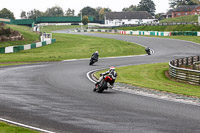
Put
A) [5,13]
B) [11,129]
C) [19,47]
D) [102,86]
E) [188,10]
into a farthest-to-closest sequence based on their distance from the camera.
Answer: [188,10], [5,13], [19,47], [102,86], [11,129]

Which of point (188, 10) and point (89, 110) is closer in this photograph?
point (89, 110)

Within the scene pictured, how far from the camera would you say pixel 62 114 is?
563 inches

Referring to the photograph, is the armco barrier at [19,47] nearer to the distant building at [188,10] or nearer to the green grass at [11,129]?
the green grass at [11,129]

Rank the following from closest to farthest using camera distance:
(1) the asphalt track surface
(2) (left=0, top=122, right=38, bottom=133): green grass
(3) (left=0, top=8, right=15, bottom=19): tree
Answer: (2) (left=0, top=122, right=38, bottom=133): green grass → (1) the asphalt track surface → (3) (left=0, top=8, right=15, bottom=19): tree

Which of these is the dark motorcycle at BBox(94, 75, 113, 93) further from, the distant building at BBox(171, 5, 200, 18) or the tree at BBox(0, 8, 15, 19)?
the distant building at BBox(171, 5, 200, 18)

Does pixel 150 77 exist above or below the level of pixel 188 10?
below

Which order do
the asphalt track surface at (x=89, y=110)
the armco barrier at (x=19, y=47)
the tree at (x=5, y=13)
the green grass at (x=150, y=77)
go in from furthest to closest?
the tree at (x=5, y=13), the armco barrier at (x=19, y=47), the green grass at (x=150, y=77), the asphalt track surface at (x=89, y=110)

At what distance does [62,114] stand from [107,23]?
569 ft

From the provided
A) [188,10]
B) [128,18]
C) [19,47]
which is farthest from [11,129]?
[128,18]

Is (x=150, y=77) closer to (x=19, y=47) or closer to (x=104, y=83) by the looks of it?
(x=104, y=83)

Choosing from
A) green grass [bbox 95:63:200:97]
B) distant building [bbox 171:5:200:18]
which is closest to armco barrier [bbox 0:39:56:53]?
green grass [bbox 95:63:200:97]

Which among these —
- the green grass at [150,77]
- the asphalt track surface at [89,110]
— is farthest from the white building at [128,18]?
the asphalt track surface at [89,110]

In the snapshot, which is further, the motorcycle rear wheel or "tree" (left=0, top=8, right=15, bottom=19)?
"tree" (left=0, top=8, right=15, bottom=19)

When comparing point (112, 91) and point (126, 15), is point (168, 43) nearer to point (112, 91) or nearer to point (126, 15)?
point (112, 91)
